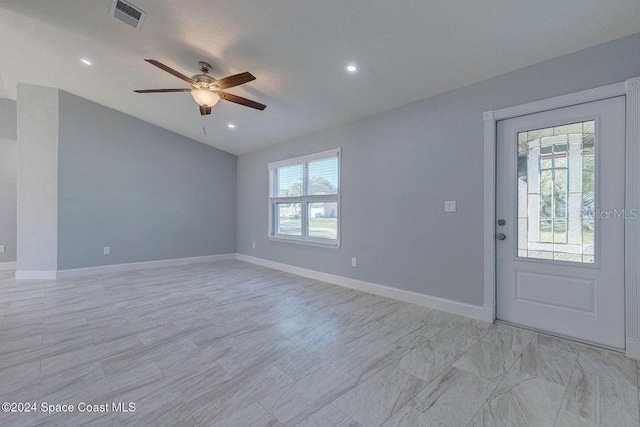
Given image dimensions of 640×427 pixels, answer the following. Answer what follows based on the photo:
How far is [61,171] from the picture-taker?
4.61 meters

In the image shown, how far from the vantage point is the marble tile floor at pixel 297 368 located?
1.53 meters

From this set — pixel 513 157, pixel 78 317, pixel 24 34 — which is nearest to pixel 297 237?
pixel 78 317

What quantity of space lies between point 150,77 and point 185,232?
324 cm

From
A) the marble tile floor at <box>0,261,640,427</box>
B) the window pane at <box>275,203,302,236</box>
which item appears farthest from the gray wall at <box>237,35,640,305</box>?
the window pane at <box>275,203,302,236</box>

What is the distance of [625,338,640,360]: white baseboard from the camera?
2088 millimetres

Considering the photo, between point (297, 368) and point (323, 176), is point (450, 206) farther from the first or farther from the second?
point (297, 368)

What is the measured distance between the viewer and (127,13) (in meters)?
2.55

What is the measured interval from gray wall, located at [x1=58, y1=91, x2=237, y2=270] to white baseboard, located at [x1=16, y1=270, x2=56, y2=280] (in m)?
0.22

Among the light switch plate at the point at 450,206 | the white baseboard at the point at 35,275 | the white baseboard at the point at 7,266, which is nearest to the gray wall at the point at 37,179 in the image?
the white baseboard at the point at 35,275

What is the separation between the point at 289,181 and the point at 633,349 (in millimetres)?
4750

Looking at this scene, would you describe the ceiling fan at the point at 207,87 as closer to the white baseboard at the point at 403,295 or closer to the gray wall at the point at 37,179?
the white baseboard at the point at 403,295

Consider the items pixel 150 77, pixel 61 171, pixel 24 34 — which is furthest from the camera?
pixel 61 171

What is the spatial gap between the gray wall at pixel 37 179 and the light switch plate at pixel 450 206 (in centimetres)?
607

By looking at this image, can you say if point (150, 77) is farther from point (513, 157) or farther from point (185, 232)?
point (513, 157)
